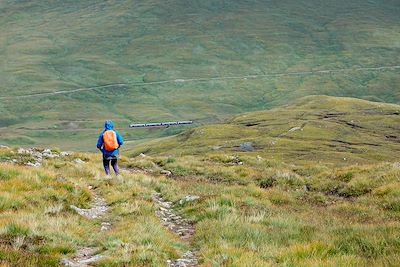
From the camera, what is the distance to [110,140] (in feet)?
74.9

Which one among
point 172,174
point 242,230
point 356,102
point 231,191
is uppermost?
point 242,230

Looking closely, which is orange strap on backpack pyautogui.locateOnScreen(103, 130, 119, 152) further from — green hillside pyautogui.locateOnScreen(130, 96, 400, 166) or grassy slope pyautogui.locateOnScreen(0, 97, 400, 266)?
green hillside pyautogui.locateOnScreen(130, 96, 400, 166)

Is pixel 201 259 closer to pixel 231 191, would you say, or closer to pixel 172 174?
pixel 231 191

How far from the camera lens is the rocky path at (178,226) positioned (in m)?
10.2

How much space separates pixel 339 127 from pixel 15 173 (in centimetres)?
11332

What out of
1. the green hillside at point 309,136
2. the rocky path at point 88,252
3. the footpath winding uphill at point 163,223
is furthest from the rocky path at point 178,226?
the green hillside at point 309,136

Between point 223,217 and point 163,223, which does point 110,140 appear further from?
point 223,217

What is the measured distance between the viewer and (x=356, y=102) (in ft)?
527

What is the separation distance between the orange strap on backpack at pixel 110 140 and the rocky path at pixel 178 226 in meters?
4.88

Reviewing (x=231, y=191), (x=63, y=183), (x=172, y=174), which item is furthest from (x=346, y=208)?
(x=172, y=174)

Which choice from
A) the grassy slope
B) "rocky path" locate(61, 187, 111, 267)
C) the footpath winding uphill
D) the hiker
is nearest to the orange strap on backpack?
the hiker

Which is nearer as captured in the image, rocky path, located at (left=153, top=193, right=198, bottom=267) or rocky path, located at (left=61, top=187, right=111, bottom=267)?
rocky path, located at (left=61, top=187, right=111, bottom=267)

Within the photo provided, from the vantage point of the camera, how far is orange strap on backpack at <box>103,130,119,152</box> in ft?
74.6

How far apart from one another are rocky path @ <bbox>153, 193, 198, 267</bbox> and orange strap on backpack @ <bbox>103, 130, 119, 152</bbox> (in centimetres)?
488
